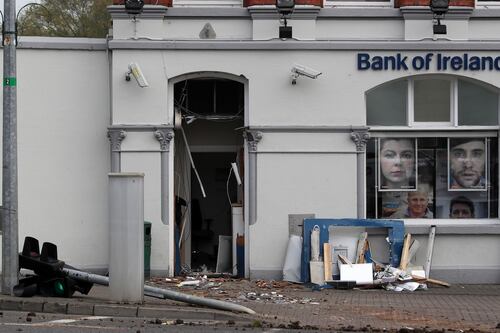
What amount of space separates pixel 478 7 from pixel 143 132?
662 cm

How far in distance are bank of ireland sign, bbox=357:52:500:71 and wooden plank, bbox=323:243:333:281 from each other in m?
3.33

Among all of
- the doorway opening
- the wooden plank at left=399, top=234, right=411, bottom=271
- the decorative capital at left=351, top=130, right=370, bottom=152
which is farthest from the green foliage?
the wooden plank at left=399, top=234, right=411, bottom=271

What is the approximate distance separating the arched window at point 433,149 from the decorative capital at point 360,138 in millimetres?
439

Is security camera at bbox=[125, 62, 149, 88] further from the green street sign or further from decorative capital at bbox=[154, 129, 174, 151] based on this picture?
the green street sign

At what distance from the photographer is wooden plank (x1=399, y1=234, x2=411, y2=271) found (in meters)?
17.2

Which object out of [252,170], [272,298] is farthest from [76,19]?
[272,298]

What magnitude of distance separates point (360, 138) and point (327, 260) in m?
2.34

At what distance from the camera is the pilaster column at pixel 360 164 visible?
1770 cm

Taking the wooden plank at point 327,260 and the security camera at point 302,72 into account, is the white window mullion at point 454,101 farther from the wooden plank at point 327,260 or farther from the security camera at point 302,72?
the wooden plank at point 327,260

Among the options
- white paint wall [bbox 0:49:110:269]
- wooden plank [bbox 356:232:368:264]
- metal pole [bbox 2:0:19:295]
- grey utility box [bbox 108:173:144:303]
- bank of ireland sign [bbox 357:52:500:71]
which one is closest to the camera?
grey utility box [bbox 108:173:144:303]

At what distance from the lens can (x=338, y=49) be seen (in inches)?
698

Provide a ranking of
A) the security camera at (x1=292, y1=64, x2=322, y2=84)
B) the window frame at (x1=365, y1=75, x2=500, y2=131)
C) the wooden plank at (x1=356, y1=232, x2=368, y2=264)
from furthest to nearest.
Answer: the window frame at (x1=365, y1=75, x2=500, y2=131) → the security camera at (x1=292, y1=64, x2=322, y2=84) → the wooden plank at (x1=356, y1=232, x2=368, y2=264)

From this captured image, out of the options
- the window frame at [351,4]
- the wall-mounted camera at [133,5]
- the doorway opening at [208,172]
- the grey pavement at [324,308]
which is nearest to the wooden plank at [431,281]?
the grey pavement at [324,308]

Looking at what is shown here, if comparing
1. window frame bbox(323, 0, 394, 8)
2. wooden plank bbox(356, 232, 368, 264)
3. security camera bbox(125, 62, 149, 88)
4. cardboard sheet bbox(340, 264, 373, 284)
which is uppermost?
window frame bbox(323, 0, 394, 8)
